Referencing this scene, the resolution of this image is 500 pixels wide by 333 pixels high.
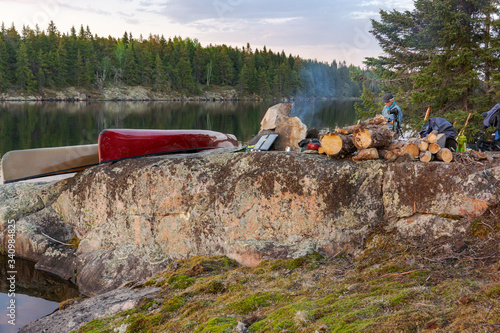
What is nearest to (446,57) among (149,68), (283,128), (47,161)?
(283,128)

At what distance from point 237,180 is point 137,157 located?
2.67 metres

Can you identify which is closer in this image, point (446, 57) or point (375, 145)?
point (375, 145)

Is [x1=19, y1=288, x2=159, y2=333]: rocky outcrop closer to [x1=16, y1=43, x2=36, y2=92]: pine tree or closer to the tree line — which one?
the tree line

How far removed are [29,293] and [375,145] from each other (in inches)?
297

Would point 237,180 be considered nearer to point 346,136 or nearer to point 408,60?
point 346,136

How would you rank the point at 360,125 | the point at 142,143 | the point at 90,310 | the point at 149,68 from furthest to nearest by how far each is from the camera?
the point at 149,68 → the point at 142,143 → the point at 360,125 → the point at 90,310

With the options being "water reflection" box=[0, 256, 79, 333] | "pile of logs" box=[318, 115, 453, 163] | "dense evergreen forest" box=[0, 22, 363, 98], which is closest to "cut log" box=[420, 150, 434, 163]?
"pile of logs" box=[318, 115, 453, 163]

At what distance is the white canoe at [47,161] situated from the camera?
9641 mm

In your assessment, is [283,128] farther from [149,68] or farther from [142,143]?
[149,68]

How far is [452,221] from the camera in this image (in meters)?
6.11

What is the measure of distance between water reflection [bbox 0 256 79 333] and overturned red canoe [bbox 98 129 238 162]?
2.84 m

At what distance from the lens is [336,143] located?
290 inches

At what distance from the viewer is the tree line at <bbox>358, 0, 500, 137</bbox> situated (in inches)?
666

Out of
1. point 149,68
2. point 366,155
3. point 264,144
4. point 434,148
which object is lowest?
point 264,144
